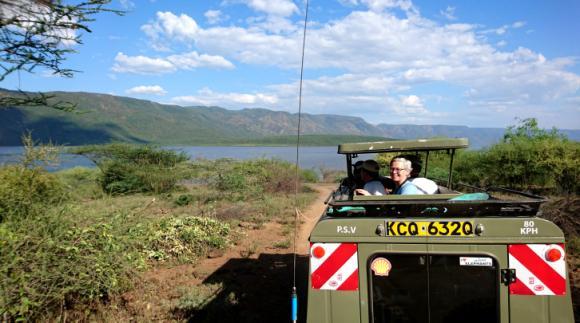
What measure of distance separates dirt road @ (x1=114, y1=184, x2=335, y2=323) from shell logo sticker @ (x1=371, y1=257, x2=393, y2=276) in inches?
93.8

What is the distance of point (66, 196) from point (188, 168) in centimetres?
1635

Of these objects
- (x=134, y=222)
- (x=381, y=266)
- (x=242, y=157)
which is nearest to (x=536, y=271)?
(x=381, y=266)

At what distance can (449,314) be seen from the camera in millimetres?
3555

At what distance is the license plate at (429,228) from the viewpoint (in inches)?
138

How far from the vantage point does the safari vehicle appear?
3.38m

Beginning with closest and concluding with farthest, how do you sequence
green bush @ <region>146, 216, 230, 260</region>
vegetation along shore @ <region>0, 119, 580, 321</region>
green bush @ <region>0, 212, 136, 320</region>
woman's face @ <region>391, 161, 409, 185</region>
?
green bush @ <region>0, 212, 136, 320</region> < vegetation along shore @ <region>0, 119, 580, 321</region> < woman's face @ <region>391, 161, 409, 185</region> < green bush @ <region>146, 216, 230, 260</region>

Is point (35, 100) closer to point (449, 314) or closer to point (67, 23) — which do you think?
point (67, 23)

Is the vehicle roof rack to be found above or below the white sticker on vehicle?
above

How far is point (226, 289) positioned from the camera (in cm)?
681

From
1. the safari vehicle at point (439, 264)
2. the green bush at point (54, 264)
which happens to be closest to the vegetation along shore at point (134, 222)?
the green bush at point (54, 264)

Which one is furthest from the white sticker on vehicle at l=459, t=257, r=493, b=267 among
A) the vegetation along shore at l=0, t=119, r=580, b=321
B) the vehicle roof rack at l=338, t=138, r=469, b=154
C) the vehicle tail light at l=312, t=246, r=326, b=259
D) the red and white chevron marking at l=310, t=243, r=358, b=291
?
the vegetation along shore at l=0, t=119, r=580, b=321

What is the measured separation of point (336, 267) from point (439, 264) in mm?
888

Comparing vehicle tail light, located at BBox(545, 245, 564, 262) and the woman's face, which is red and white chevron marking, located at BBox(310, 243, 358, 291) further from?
the woman's face

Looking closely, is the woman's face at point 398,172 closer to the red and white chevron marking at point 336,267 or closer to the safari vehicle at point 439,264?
the safari vehicle at point 439,264
